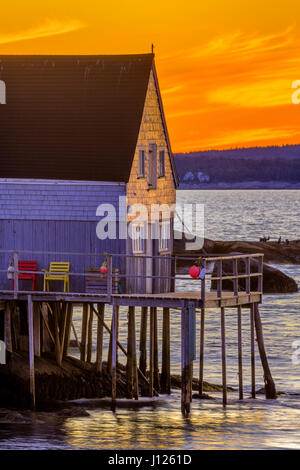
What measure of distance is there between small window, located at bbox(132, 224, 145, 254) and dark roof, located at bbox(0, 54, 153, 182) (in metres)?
1.85

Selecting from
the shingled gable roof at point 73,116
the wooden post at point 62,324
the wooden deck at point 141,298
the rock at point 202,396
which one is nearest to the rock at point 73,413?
the wooden deck at point 141,298

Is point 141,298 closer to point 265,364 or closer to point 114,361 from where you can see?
point 114,361

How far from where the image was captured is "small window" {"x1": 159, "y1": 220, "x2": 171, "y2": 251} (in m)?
41.8

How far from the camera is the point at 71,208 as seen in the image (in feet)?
128

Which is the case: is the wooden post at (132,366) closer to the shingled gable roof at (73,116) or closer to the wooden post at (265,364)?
the wooden post at (265,364)

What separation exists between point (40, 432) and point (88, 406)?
382 centimetres

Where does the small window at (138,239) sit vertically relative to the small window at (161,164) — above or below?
below

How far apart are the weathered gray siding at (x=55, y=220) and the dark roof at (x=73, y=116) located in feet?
1.25

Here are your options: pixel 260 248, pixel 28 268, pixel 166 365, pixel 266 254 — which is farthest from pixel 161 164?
pixel 266 254

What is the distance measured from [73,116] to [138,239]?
14.5ft

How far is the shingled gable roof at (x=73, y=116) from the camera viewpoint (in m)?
39.3

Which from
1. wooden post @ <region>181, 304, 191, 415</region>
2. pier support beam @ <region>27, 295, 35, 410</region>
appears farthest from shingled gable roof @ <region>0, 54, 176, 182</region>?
wooden post @ <region>181, 304, 191, 415</region>

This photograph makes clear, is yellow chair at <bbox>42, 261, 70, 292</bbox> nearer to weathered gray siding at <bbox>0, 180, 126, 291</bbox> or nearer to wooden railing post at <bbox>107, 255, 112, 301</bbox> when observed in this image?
weathered gray siding at <bbox>0, 180, 126, 291</bbox>
